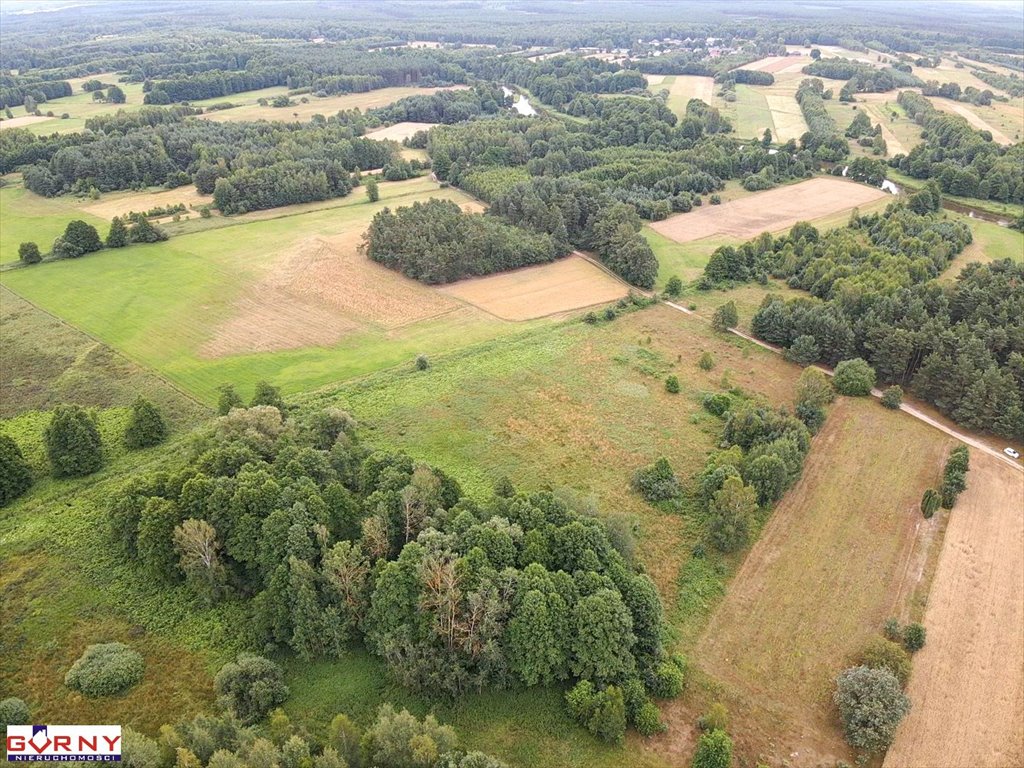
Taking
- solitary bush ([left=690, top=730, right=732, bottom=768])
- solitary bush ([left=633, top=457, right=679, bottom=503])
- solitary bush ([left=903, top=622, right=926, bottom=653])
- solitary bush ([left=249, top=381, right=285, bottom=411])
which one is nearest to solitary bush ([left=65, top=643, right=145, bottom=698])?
solitary bush ([left=249, top=381, right=285, bottom=411])

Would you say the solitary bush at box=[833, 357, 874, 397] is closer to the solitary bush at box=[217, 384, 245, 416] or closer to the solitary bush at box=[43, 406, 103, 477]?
the solitary bush at box=[217, 384, 245, 416]

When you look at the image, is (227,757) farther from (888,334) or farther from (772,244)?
(772,244)

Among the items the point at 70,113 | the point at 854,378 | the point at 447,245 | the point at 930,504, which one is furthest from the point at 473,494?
the point at 70,113

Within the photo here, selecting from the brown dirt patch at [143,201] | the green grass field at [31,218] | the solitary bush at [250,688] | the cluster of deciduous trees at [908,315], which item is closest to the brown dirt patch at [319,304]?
the brown dirt patch at [143,201]

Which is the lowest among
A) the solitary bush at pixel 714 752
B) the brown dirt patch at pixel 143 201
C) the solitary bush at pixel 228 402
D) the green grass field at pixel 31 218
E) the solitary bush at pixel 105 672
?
the green grass field at pixel 31 218

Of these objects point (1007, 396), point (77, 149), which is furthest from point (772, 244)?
point (77, 149)

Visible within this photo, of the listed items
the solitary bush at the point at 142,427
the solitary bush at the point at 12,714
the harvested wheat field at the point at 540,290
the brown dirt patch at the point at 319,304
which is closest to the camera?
the solitary bush at the point at 12,714

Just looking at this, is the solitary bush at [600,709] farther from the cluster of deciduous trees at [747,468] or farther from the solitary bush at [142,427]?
the solitary bush at [142,427]

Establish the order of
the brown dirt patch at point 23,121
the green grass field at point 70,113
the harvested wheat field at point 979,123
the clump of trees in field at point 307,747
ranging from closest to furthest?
the clump of trees in field at point 307,747
the harvested wheat field at point 979,123
the green grass field at point 70,113
the brown dirt patch at point 23,121
